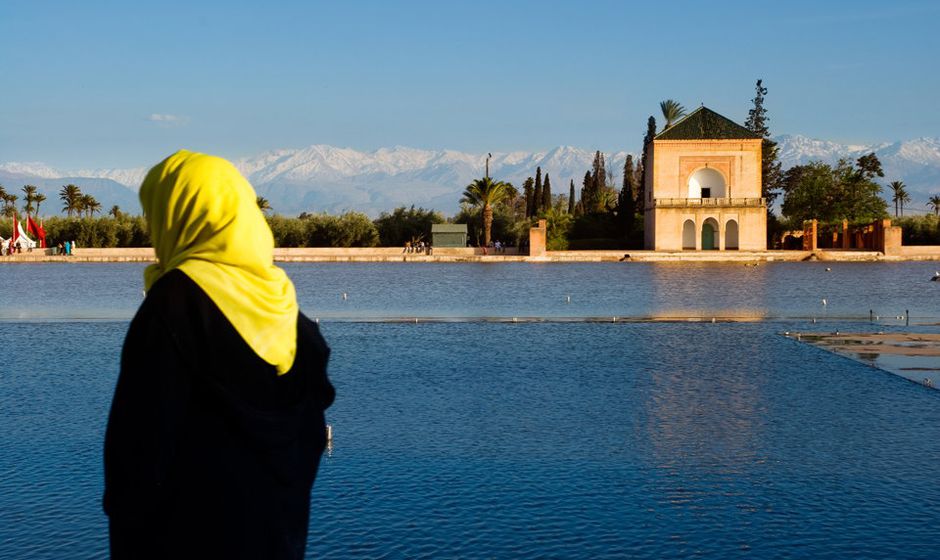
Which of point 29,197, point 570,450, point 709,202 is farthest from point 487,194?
→ point 570,450

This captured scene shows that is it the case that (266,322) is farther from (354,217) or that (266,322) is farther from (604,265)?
(354,217)

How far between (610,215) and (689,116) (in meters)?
6.06

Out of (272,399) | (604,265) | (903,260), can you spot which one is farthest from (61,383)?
(903,260)

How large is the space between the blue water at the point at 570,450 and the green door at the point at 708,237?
122 feet

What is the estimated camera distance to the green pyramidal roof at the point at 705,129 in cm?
5181

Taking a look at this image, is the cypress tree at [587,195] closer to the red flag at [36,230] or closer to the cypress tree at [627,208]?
the cypress tree at [627,208]

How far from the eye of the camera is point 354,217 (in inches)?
2197

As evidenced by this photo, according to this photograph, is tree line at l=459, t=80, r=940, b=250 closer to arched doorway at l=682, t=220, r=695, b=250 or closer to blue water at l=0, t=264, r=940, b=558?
arched doorway at l=682, t=220, r=695, b=250

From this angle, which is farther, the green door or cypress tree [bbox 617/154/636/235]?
cypress tree [bbox 617/154/636/235]

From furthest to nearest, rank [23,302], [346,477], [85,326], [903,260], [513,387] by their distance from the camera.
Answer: [903,260], [23,302], [85,326], [513,387], [346,477]

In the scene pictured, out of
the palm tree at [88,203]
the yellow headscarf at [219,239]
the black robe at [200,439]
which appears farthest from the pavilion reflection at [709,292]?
the palm tree at [88,203]

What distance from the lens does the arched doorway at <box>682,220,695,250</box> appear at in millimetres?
50844

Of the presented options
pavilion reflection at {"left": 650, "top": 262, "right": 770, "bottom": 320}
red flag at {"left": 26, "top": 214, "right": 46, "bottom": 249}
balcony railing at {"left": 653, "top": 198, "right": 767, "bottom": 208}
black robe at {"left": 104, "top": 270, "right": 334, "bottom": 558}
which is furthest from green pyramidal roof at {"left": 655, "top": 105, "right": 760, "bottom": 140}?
black robe at {"left": 104, "top": 270, "right": 334, "bottom": 558}

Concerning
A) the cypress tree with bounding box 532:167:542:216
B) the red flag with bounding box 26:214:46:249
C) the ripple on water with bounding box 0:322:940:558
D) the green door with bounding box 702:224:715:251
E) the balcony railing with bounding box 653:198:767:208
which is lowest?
the ripple on water with bounding box 0:322:940:558
